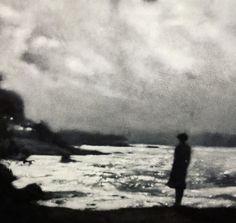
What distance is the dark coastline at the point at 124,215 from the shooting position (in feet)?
22.5

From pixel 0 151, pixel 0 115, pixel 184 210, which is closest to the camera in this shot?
pixel 184 210

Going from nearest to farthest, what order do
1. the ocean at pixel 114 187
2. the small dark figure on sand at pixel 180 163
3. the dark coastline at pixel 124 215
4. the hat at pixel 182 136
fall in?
the dark coastline at pixel 124 215 → the hat at pixel 182 136 → the small dark figure on sand at pixel 180 163 → the ocean at pixel 114 187

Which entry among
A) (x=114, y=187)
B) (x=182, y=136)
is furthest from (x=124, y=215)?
(x=114, y=187)

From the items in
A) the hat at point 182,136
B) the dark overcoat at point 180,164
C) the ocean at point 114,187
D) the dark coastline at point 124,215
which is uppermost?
the hat at point 182,136

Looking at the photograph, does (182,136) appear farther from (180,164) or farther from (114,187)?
(114,187)

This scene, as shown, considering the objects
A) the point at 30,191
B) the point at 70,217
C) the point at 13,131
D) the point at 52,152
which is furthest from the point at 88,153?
the point at 70,217

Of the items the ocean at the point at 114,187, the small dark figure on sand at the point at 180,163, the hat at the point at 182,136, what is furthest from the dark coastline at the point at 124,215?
the ocean at the point at 114,187

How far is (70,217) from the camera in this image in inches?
300

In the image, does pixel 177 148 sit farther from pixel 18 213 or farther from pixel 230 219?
pixel 18 213

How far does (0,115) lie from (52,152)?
2326cm

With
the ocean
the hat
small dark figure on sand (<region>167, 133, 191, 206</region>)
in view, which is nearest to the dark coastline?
small dark figure on sand (<region>167, 133, 191, 206</region>)

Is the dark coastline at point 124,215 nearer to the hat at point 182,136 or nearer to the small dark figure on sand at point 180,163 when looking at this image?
the small dark figure on sand at point 180,163

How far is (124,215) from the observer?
313 inches

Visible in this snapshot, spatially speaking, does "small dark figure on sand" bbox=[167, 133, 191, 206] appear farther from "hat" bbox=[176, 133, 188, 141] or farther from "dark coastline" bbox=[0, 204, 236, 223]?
"dark coastline" bbox=[0, 204, 236, 223]
